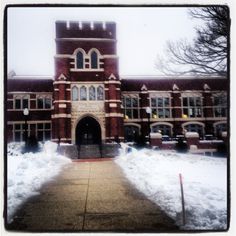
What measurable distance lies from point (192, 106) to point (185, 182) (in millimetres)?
938

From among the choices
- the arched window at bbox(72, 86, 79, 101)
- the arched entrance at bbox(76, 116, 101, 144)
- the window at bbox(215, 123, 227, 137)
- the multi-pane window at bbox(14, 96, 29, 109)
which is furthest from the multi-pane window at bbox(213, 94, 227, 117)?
the multi-pane window at bbox(14, 96, 29, 109)

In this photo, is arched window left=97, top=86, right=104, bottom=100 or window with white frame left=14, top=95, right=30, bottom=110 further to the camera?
arched window left=97, top=86, right=104, bottom=100

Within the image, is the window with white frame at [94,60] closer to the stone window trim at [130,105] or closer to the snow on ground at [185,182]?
the stone window trim at [130,105]

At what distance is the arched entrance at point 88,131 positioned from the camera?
3955 mm

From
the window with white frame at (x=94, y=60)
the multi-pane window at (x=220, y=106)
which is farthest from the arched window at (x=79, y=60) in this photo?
the multi-pane window at (x=220, y=106)

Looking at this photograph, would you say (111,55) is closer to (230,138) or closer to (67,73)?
(67,73)

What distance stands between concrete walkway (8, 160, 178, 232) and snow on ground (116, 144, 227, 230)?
140 millimetres

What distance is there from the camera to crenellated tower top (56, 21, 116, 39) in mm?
3736

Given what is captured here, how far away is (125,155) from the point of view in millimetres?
3967

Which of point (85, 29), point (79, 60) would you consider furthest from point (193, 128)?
point (85, 29)

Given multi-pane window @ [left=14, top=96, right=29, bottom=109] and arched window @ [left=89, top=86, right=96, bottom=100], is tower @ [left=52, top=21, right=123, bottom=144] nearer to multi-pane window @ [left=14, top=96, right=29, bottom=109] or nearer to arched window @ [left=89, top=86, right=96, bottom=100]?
arched window @ [left=89, top=86, right=96, bottom=100]

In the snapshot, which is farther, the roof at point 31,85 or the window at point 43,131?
the window at point 43,131

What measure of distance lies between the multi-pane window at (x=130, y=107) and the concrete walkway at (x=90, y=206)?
25.4 inches

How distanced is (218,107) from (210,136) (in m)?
0.38
